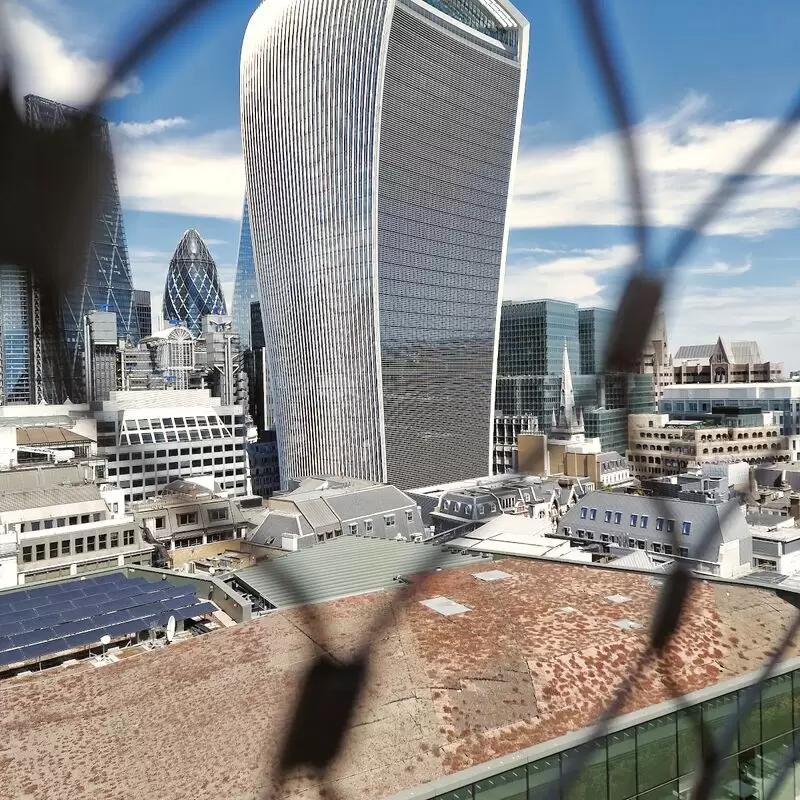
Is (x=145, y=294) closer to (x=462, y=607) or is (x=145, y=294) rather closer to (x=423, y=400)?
(x=462, y=607)

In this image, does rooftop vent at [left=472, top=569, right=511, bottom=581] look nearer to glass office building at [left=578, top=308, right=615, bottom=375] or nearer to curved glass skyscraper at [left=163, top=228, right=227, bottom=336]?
curved glass skyscraper at [left=163, top=228, right=227, bottom=336]

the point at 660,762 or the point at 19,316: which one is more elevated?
the point at 19,316

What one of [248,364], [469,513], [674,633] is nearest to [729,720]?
[674,633]

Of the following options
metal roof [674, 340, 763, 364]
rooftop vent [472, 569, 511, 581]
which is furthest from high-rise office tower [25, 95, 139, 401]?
rooftop vent [472, 569, 511, 581]

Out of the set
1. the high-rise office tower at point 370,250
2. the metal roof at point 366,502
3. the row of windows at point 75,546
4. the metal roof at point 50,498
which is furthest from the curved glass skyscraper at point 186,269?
the high-rise office tower at point 370,250

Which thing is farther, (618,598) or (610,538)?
(610,538)

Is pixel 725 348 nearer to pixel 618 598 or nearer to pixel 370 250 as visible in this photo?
pixel 618 598

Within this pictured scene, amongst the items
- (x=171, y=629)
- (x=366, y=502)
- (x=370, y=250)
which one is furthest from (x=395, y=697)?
(x=370, y=250)
